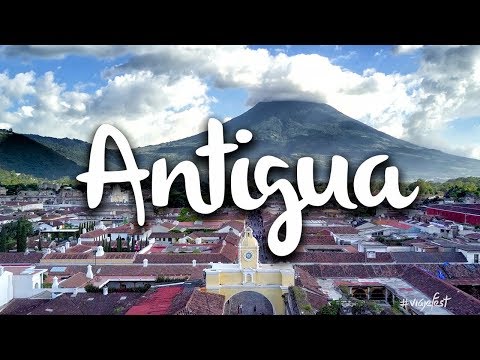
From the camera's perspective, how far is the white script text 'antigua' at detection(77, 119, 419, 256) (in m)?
2.36

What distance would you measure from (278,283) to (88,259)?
11.1 feet

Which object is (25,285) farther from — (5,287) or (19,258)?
(19,258)

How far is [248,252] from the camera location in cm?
557

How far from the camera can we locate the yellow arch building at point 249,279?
544 cm

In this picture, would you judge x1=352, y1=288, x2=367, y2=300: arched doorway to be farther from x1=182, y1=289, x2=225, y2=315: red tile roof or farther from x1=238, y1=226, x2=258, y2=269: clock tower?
x1=182, y1=289, x2=225, y2=315: red tile roof

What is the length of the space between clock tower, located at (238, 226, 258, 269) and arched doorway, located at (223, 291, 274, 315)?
325 millimetres

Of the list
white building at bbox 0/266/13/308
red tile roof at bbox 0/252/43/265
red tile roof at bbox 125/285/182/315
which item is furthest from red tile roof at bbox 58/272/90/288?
red tile roof at bbox 0/252/43/265

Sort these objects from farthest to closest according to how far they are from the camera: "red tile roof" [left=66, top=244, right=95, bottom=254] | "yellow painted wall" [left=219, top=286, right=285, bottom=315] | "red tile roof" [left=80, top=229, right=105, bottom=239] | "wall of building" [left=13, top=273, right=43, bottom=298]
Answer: "red tile roof" [left=80, top=229, right=105, bottom=239], "red tile roof" [left=66, top=244, right=95, bottom=254], "yellow painted wall" [left=219, top=286, right=285, bottom=315], "wall of building" [left=13, top=273, right=43, bottom=298]

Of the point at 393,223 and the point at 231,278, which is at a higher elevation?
the point at 393,223

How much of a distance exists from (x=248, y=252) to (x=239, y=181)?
329cm

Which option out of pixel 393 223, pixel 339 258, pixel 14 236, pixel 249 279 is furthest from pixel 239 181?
pixel 393 223
